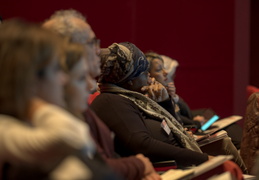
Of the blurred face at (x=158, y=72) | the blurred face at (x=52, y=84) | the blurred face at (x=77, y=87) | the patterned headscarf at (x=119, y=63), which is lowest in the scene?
the blurred face at (x=158, y=72)

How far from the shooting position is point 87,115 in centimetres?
229

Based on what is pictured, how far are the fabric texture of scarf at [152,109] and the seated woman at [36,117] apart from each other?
147cm

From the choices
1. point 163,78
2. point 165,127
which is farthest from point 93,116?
point 163,78

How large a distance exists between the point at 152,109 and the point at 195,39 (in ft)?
11.1

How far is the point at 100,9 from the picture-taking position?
209 inches

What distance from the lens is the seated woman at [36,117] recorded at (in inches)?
52.6

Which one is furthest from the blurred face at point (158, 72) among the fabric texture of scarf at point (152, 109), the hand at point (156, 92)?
the fabric texture of scarf at point (152, 109)

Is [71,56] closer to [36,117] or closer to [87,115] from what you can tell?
[36,117]

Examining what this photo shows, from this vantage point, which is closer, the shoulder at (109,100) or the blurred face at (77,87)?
the blurred face at (77,87)

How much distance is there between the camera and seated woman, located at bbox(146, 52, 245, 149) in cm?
386

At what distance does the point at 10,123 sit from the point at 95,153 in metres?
0.42

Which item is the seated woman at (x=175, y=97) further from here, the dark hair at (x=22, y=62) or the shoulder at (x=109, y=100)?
the dark hair at (x=22, y=62)

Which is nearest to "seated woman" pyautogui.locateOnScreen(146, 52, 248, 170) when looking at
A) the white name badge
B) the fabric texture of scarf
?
the fabric texture of scarf

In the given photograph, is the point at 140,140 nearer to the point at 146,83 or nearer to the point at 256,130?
the point at 146,83
